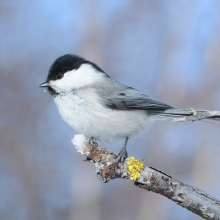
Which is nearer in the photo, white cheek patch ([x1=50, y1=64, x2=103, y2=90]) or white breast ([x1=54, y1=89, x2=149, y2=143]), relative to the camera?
white breast ([x1=54, y1=89, x2=149, y2=143])

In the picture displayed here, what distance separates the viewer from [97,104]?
8.11 ft

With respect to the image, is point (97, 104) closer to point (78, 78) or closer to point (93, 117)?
point (93, 117)

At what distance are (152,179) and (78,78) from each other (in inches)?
37.3

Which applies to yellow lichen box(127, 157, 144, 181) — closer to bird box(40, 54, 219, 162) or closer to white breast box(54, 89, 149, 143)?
bird box(40, 54, 219, 162)

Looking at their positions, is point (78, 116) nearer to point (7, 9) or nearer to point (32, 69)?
point (32, 69)

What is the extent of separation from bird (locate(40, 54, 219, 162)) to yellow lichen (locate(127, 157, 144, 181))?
Answer: 36 cm

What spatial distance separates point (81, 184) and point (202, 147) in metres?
1.44

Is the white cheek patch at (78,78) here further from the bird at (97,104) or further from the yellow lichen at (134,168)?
the yellow lichen at (134,168)

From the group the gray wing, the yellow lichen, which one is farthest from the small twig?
the gray wing

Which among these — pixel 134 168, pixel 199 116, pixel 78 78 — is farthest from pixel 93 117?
pixel 199 116

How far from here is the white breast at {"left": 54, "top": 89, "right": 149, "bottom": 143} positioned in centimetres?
243

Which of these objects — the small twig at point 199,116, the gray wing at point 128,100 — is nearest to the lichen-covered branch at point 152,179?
the small twig at point 199,116

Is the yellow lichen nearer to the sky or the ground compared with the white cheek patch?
nearer to the ground

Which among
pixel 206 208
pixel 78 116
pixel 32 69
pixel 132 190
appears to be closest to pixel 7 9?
pixel 32 69
